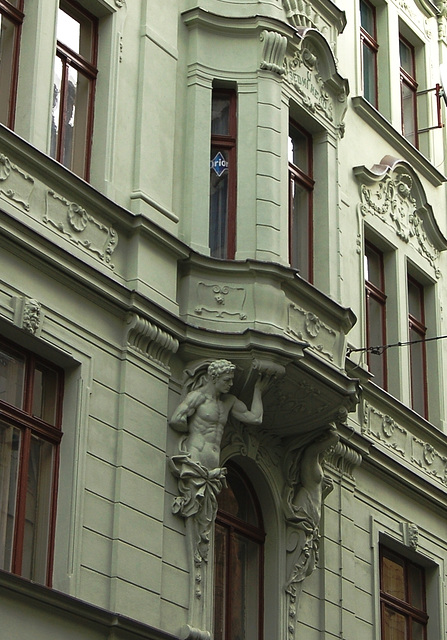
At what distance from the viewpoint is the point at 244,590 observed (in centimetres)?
1761

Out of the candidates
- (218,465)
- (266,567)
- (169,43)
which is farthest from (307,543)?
(169,43)

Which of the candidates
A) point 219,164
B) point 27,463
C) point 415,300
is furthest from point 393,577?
point 27,463

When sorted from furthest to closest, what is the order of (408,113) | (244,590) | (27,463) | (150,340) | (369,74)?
(408,113)
(369,74)
(244,590)
(150,340)
(27,463)

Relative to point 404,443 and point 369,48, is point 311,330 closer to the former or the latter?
point 404,443

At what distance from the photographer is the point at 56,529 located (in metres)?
14.7

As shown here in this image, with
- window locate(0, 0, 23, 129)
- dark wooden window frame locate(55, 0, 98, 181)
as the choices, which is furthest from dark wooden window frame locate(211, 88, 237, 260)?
window locate(0, 0, 23, 129)

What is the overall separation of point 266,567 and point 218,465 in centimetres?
207

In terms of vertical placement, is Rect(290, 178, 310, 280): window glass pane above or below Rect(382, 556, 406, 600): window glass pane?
above

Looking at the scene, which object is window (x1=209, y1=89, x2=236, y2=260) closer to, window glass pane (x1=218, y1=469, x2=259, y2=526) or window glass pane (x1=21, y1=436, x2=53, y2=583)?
window glass pane (x1=218, y1=469, x2=259, y2=526)

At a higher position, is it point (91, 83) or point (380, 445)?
point (91, 83)

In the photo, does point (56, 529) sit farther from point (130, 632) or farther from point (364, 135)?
point (364, 135)

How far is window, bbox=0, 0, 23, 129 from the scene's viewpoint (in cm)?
1581

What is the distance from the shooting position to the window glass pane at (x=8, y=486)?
1419cm

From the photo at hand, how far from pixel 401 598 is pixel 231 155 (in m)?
7.18
